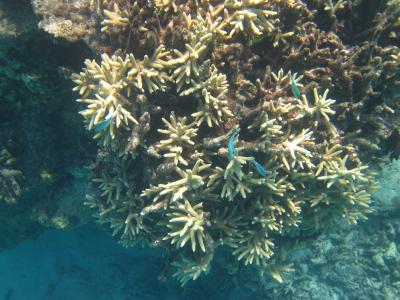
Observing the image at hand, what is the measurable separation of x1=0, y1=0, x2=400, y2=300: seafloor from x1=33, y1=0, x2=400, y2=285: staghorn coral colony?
0.72 meters

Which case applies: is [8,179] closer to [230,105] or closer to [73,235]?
[230,105]

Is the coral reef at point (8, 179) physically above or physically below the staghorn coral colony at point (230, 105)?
below

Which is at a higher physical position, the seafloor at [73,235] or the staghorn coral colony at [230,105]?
the staghorn coral colony at [230,105]

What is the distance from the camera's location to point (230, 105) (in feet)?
12.4

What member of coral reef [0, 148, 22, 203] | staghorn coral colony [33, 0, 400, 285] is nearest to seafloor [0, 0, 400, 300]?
coral reef [0, 148, 22, 203]

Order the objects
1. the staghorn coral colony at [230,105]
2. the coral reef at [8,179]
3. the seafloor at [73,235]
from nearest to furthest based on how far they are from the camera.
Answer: the staghorn coral colony at [230,105] → the seafloor at [73,235] → the coral reef at [8,179]

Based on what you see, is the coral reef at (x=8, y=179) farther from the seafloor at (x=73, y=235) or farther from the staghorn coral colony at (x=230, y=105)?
the staghorn coral colony at (x=230, y=105)

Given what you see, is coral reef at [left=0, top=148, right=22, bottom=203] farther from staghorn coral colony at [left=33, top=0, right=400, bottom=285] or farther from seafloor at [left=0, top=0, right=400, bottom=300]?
staghorn coral colony at [left=33, top=0, right=400, bottom=285]

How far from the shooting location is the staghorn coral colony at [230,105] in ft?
11.6

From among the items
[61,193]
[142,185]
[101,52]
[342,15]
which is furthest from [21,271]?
[342,15]

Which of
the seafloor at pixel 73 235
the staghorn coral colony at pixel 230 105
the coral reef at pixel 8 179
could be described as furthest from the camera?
the coral reef at pixel 8 179

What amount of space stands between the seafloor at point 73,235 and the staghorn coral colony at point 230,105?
722mm

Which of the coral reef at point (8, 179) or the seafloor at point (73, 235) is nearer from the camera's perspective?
the seafloor at point (73, 235)

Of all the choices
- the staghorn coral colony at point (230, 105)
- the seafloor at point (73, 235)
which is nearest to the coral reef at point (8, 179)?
the seafloor at point (73, 235)
